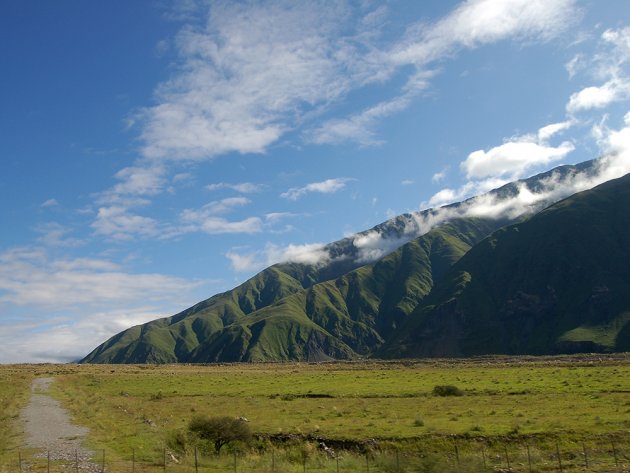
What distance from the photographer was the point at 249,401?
63.0 meters

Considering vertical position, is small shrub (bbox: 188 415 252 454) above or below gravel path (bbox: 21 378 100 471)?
below

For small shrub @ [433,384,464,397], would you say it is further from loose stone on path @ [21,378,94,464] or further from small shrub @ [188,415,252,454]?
loose stone on path @ [21,378,94,464]

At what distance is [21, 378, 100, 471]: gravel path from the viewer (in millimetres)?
29906

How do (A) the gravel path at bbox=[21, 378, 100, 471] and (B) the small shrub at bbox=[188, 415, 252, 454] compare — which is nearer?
(A) the gravel path at bbox=[21, 378, 100, 471]

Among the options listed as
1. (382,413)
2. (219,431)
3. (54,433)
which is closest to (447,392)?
(382,413)

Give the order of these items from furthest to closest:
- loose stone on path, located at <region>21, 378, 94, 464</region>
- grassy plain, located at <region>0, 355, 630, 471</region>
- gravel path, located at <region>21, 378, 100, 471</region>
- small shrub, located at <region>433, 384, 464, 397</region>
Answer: small shrub, located at <region>433, 384, 464, 397</region> < grassy plain, located at <region>0, 355, 630, 471</region> < loose stone on path, located at <region>21, 378, 94, 464</region> < gravel path, located at <region>21, 378, 100, 471</region>

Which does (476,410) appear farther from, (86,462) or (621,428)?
(86,462)

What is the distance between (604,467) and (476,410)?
21.2m

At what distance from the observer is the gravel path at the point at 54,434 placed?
29.9 metres

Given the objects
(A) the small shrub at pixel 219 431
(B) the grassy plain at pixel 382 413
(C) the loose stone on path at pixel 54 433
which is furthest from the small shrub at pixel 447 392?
(C) the loose stone on path at pixel 54 433

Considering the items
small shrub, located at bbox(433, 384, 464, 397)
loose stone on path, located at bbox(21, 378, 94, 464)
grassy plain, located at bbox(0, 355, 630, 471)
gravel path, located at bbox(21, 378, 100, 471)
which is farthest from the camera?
small shrub, located at bbox(433, 384, 464, 397)

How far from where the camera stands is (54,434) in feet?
122

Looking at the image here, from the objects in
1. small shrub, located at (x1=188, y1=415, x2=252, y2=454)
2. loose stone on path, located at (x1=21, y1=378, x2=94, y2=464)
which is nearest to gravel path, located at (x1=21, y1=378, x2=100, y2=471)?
loose stone on path, located at (x1=21, y1=378, x2=94, y2=464)

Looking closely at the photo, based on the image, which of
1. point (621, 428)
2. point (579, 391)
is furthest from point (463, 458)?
point (579, 391)
